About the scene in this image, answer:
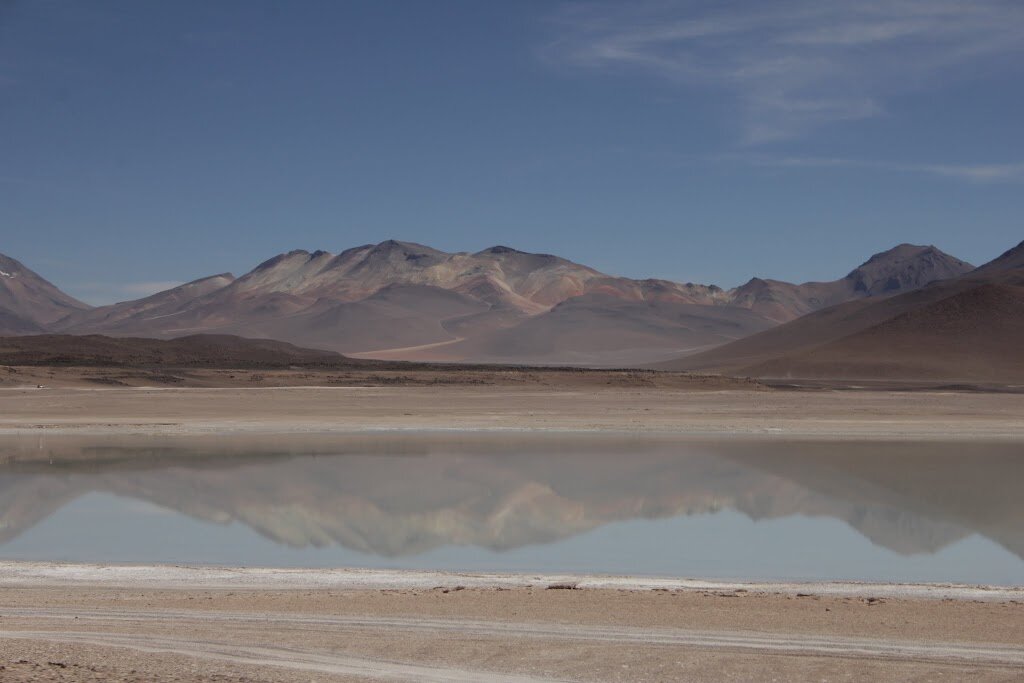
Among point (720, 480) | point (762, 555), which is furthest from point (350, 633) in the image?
point (720, 480)

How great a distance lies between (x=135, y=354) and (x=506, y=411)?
1292 inches

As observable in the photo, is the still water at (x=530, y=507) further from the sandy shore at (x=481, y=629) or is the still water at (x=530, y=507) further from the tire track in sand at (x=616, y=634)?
the tire track in sand at (x=616, y=634)

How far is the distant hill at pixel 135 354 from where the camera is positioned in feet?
180

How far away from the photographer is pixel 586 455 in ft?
77.6

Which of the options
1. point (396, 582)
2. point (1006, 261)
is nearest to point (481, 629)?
point (396, 582)

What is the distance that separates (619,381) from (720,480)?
3176cm

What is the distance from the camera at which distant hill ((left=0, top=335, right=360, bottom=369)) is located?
180ft

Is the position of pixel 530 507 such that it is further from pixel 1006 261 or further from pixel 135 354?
pixel 1006 261

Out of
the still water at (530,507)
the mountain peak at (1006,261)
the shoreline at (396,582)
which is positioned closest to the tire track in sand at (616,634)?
the shoreline at (396,582)

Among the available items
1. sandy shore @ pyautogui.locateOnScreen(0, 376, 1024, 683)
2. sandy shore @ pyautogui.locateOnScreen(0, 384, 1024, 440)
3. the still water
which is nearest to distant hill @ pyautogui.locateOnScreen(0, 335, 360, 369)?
sandy shore @ pyautogui.locateOnScreen(0, 384, 1024, 440)

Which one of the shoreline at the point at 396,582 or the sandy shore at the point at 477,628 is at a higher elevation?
the sandy shore at the point at 477,628

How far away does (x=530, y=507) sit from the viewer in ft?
54.3

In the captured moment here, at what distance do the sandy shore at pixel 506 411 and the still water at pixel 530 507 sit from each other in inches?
159

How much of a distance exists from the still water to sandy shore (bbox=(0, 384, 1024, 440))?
13.2 feet
